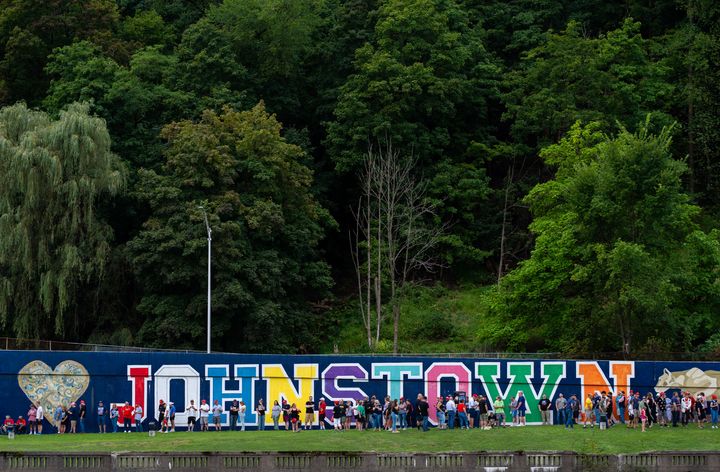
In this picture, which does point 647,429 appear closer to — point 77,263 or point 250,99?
point 77,263

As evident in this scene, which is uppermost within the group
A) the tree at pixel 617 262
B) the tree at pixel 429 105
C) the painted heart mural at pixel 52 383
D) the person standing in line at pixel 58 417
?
the tree at pixel 429 105

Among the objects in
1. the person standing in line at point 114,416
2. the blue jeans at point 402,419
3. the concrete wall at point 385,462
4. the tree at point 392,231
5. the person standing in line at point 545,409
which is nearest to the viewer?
the concrete wall at point 385,462

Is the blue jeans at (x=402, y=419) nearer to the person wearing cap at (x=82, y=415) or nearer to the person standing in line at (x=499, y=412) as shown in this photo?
the person standing in line at (x=499, y=412)

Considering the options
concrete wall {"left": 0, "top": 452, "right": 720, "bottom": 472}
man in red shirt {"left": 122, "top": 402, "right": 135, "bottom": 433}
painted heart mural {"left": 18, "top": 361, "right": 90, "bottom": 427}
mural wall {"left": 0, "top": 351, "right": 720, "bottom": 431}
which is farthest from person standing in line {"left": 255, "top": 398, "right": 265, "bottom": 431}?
concrete wall {"left": 0, "top": 452, "right": 720, "bottom": 472}

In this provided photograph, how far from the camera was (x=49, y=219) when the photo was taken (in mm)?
64625

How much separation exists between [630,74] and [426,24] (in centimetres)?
1420

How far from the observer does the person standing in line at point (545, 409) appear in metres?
49.2

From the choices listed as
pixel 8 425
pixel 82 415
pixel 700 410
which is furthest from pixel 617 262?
pixel 8 425

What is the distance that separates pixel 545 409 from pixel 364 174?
32674 mm

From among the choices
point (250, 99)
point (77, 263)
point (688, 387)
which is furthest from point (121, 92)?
point (688, 387)

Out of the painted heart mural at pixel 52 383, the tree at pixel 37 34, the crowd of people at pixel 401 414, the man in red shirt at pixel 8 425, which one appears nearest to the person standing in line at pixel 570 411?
the crowd of people at pixel 401 414

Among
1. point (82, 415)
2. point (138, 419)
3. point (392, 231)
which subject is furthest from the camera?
point (392, 231)

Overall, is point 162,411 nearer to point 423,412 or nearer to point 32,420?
point 32,420

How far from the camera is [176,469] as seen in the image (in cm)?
3469
